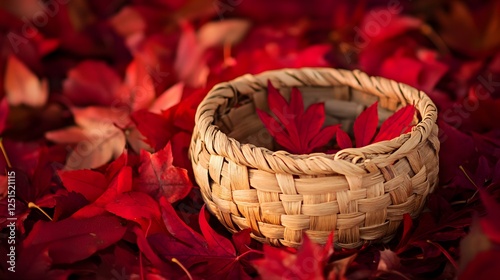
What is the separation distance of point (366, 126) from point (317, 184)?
0.42ft

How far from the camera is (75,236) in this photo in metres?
0.60

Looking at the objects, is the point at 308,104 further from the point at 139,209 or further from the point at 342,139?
the point at 139,209

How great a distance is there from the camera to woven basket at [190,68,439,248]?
553 mm

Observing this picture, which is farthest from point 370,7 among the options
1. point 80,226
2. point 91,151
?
point 80,226

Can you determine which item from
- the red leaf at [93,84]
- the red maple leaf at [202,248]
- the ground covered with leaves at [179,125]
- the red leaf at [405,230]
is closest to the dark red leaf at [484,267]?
the ground covered with leaves at [179,125]

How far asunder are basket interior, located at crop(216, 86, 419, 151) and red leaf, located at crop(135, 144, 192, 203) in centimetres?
9

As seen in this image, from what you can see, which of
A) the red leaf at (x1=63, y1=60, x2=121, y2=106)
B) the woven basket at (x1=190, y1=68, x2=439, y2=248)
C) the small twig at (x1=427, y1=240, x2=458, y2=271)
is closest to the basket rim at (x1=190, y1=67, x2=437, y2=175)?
the woven basket at (x1=190, y1=68, x2=439, y2=248)

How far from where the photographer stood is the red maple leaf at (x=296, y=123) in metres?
0.67

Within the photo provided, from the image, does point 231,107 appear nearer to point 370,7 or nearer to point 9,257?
point 9,257

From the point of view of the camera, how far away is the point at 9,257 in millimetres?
604

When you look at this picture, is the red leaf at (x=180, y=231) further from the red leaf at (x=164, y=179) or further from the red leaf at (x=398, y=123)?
the red leaf at (x=398, y=123)

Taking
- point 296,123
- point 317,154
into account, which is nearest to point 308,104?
point 296,123

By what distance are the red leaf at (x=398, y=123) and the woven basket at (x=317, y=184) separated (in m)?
0.02

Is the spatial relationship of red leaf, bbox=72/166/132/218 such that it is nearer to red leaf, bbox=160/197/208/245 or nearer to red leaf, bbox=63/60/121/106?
red leaf, bbox=160/197/208/245
